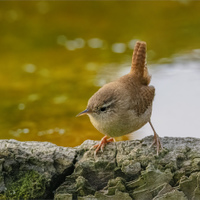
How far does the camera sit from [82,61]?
745 cm

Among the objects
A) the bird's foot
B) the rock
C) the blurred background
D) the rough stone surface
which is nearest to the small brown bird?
the bird's foot

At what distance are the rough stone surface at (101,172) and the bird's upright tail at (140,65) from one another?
687 mm

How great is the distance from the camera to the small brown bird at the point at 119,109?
418 centimetres

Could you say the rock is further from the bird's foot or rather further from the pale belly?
the bird's foot

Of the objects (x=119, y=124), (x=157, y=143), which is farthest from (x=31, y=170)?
(x=157, y=143)

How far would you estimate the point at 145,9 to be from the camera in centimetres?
952

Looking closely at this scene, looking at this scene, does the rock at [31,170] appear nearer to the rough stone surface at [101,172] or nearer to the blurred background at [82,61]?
the rough stone surface at [101,172]

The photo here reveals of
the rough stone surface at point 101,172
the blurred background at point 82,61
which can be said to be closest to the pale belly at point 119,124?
the rough stone surface at point 101,172

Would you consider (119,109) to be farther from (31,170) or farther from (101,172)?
(31,170)

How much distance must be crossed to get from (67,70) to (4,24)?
222cm

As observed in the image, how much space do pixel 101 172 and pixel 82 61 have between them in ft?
11.5

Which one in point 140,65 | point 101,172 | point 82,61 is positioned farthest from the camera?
point 82,61

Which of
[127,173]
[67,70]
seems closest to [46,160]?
[127,173]

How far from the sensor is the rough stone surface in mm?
3988
